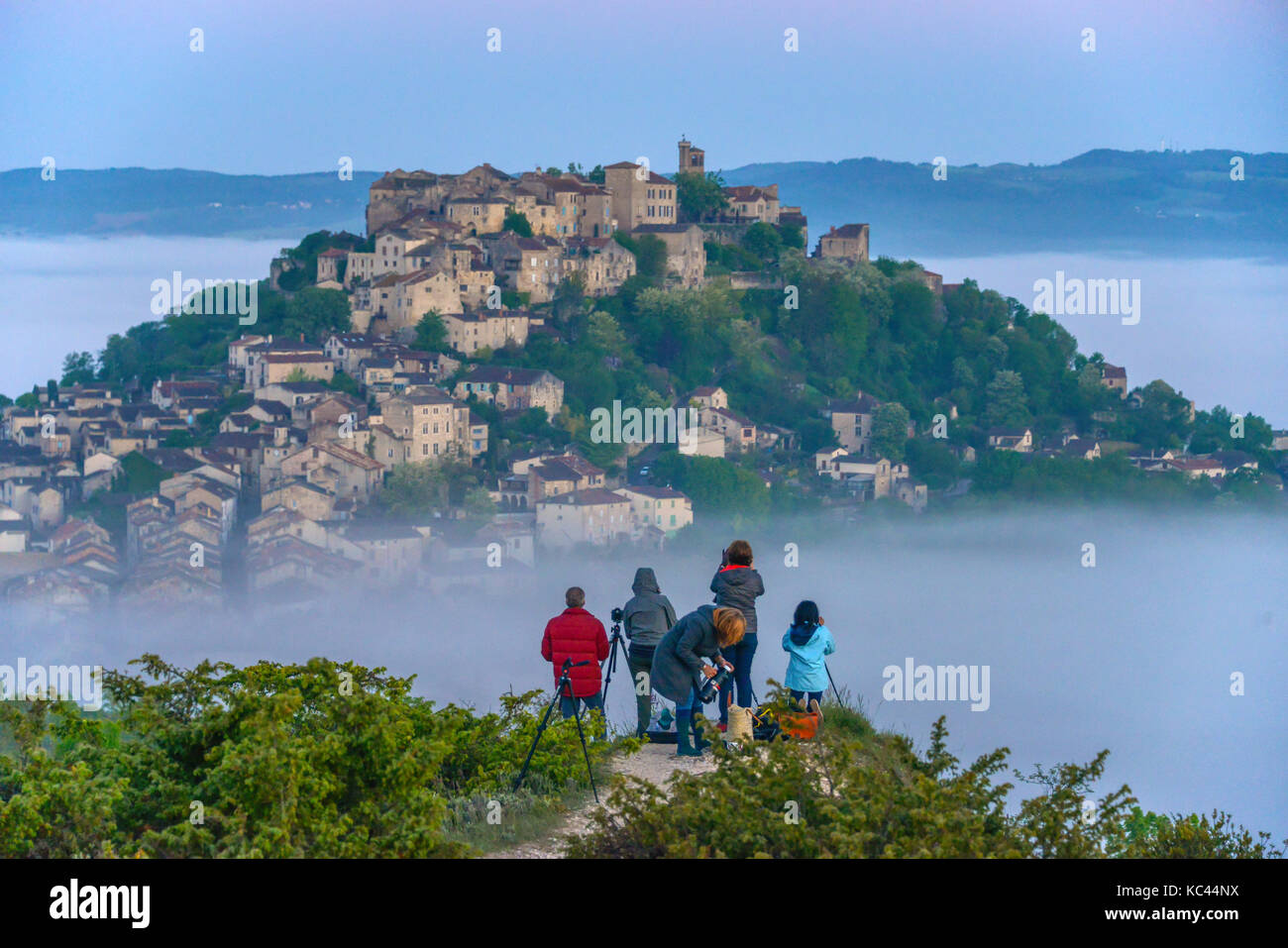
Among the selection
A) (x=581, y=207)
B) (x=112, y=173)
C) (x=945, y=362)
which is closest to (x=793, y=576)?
(x=945, y=362)

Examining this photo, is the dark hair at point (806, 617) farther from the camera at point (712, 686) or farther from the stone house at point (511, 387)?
the stone house at point (511, 387)

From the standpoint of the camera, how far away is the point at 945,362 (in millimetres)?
62594

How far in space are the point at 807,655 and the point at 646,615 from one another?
83 cm

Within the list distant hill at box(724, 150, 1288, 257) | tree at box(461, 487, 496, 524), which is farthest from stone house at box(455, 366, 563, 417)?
distant hill at box(724, 150, 1288, 257)

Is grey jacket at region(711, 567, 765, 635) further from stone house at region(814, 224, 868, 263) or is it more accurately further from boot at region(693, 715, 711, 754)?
stone house at region(814, 224, 868, 263)

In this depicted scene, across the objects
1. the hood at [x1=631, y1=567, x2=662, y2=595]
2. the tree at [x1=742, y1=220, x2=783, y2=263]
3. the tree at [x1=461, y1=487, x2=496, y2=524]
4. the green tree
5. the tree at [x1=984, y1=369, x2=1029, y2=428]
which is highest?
the tree at [x1=742, y1=220, x2=783, y2=263]

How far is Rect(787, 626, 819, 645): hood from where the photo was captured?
8.40 metres

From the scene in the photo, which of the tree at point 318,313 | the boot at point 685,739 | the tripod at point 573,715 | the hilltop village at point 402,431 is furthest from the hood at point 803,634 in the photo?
the tree at point 318,313

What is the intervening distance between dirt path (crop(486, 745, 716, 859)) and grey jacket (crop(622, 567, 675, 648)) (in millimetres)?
571

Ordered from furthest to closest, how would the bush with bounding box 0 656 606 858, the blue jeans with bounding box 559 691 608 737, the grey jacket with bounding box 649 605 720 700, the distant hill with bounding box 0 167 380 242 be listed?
1. the distant hill with bounding box 0 167 380 242
2. the blue jeans with bounding box 559 691 608 737
3. the grey jacket with bounding box 649 605 720 700
4. the bush with bounding box 0 656 606 858

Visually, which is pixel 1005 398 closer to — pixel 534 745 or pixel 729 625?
pixel 729 625

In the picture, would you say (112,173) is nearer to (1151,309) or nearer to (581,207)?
(581,207)

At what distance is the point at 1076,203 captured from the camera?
10138cm
